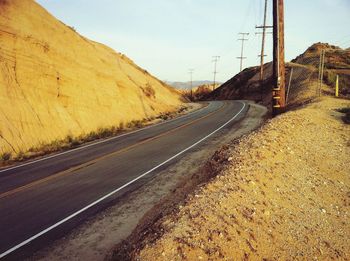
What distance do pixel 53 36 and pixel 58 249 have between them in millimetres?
24384

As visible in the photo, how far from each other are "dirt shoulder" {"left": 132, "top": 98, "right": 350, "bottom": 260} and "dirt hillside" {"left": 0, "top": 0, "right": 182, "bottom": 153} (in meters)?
13.4

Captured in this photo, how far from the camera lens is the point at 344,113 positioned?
56.3ft

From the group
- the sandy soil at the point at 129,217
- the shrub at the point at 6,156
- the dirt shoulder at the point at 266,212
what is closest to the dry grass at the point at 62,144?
the shrub at the point at 6,156

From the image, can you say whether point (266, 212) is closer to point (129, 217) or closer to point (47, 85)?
point (129, 217)

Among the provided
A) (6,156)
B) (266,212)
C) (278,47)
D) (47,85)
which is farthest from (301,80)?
(266,212)

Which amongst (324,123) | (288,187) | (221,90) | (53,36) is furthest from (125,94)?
(221,90)

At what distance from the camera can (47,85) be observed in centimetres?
2256

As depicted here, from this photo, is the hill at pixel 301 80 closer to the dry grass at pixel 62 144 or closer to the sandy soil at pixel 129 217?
the dry grass at pixel 62 144

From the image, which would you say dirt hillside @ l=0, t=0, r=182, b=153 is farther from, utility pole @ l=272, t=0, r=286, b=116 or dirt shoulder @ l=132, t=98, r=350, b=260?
dirt shoulder @ l=132, t=98, r=350, b=260

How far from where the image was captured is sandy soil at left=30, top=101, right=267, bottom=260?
6375 millimetres

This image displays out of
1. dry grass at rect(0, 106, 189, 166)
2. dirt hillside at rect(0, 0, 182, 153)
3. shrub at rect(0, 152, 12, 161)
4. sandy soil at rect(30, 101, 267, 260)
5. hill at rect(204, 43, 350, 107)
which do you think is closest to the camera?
sandy soil at rect(30, 101, 267, 260)

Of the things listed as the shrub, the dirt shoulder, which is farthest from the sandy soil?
the shrub

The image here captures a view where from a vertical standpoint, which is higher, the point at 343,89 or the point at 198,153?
the point at 343,89

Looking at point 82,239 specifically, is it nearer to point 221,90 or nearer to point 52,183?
point 52,183
